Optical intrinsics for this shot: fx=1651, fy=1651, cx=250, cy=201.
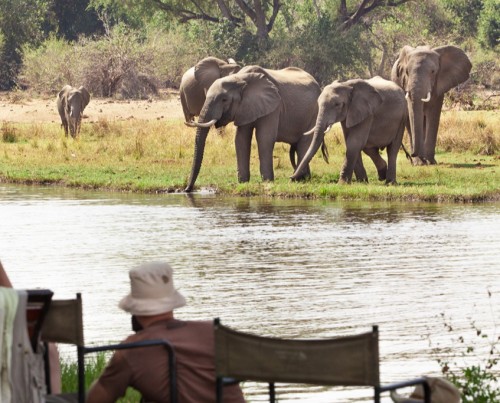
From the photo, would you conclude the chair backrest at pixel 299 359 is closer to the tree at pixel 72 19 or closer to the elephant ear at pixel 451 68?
the elephant ear at pixel 451 68

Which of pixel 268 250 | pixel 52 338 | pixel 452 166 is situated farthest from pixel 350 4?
pixel 52 338

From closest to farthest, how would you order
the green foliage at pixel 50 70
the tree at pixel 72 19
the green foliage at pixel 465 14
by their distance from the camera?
the green foliage at pixel 50 70, the green foliage at pixel 465 14, the tree at pixel 72 19

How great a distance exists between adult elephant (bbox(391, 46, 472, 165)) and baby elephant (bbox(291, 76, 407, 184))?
2500 millimetres

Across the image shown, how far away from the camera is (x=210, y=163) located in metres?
28.6

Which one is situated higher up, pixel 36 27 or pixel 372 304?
pixel 36 27

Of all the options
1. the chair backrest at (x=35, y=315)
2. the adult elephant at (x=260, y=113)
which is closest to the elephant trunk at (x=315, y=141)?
the adult elephant at (x=260, y=113)

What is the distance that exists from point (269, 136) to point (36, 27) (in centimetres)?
3721

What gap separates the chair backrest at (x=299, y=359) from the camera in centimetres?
527

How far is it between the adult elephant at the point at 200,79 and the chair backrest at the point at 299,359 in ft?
78.0

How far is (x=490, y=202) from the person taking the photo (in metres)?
22.0

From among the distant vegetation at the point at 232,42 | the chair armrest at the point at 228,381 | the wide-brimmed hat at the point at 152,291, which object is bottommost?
the chair armrest at the point at 228,381

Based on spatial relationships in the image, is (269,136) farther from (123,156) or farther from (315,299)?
(315,299)

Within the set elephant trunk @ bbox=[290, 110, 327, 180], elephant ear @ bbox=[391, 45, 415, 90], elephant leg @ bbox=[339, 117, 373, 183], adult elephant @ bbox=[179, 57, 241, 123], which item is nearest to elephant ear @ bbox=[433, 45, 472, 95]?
elephant ear @ bbox=[391, 45, 415, 90]

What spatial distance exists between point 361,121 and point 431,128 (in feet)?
15.7
